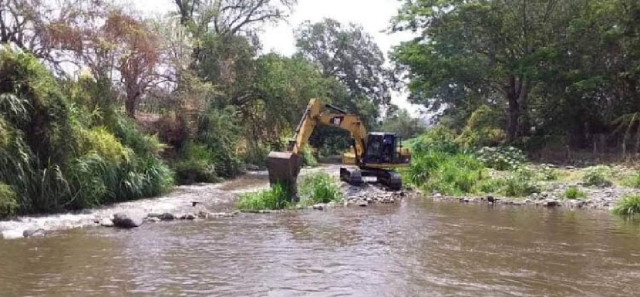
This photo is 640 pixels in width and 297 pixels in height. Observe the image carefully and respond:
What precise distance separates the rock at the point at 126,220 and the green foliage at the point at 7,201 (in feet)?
6.46

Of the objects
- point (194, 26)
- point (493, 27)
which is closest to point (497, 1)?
point (493, 27)

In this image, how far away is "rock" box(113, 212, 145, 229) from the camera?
12.1 meters

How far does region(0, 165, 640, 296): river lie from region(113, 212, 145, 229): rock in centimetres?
27

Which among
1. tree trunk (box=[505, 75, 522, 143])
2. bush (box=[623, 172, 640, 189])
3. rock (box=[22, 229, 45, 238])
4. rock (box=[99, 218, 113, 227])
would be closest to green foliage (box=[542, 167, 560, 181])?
bush (box=[623, 172, 640, 189])

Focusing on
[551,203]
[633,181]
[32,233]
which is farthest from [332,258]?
[633,181]

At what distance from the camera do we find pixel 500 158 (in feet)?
80.9

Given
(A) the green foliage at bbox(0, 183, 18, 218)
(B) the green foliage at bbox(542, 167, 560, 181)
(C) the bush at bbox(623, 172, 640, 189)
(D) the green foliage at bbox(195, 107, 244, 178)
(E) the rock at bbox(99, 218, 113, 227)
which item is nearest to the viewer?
(A) the green foliage at bbox(0, 183, 18, 218)

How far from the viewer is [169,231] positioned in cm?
1190

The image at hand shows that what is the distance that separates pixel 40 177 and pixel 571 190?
47.1ft

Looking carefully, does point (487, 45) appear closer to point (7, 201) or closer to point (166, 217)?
point (166, 217)

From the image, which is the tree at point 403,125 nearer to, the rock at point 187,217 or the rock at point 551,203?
the rock at point 551,203

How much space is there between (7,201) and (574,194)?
14887 mm

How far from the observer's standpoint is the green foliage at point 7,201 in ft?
39.1

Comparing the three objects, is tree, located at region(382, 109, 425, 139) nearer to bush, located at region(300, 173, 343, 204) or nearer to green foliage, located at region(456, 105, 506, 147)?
green foliage, located at region(456, 105, 506, 147)
